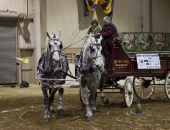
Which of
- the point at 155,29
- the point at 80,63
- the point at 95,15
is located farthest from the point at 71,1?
Answer: the point at 80,63

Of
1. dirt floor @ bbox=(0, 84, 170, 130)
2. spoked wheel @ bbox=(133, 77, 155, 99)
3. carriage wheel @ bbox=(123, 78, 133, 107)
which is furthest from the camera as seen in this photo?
spoked wheel @ bbox=(133, 77, 155, 99)

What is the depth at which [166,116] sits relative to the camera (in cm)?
717

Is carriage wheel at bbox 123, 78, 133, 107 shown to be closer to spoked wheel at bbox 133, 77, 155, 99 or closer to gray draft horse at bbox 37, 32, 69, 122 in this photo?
spoked wheel at bbox 133, 77, 155, 99

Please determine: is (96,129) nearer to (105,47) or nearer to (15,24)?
(105,47)

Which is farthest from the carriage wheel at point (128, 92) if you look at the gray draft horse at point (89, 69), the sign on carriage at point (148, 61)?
the gray draft horse at point (89, 69)

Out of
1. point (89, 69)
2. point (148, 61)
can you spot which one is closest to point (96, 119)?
point (89, 69)

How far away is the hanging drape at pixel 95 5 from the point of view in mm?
19484

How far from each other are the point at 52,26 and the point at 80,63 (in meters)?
12.4

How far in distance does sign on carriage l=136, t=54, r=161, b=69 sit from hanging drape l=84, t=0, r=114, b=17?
11.1 m

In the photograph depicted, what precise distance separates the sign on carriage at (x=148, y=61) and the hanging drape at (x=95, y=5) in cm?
1108

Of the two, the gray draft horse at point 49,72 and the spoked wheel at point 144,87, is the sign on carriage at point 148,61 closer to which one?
the spoked wheel at point 144,87

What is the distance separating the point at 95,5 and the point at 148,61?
1138cm

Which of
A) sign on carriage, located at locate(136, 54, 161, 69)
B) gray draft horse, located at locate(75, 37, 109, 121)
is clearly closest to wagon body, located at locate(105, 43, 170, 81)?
sign on carriage, located at locate(136, 54, 161, 69)

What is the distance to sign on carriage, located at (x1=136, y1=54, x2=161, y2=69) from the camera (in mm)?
8797
